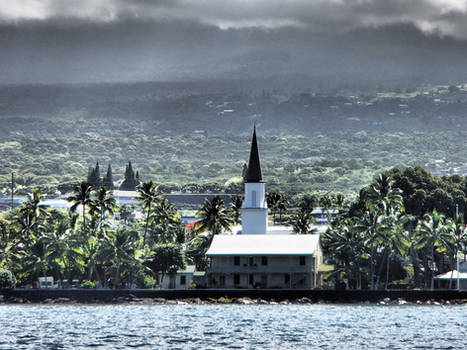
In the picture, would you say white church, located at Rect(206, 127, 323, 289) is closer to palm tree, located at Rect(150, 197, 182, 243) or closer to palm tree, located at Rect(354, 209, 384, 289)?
palm tree, located at Rect(354, 209, 384, 289)

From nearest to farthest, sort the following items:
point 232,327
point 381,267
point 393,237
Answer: point 232,327
point 393,237
point 381,267

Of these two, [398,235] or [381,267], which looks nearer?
[398,235]

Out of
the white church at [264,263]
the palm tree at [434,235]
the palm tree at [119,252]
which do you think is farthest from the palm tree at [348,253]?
the palm tree at [119,252]

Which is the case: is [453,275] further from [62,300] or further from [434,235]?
[62,300]

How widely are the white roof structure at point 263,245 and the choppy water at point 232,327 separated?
11.5 meters

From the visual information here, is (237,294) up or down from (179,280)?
down

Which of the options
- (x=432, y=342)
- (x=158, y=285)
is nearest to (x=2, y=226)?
(x=158, y=285)

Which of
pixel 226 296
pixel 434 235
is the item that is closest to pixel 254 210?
pixel 226 296

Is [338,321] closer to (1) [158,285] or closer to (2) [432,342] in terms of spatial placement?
(2) [432,342]

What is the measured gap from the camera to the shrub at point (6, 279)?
114812 millimetres

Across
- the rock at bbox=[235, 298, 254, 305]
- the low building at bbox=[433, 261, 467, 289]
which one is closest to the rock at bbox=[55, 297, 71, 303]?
the rock at bbox=[235, 298, 254, 305]

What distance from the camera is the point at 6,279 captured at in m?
115

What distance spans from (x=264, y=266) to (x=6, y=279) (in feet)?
97.9

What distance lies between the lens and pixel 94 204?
125 meters
